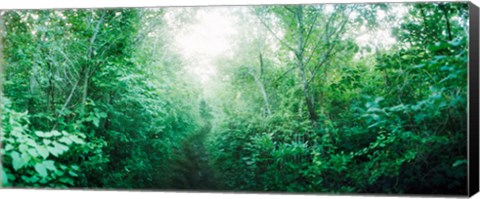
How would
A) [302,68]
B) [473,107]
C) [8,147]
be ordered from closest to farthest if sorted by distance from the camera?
1. [473,107]
2. [302,68]
3. [8,147]

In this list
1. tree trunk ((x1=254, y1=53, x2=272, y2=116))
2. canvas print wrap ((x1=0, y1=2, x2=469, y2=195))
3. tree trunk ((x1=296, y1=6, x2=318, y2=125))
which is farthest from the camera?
tree trunk ((x1=254, y1=53, x2=272, y2=116))

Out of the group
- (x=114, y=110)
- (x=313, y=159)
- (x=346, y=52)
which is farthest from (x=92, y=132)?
(x=346, y=52)

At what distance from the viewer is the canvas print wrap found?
4.98 meters

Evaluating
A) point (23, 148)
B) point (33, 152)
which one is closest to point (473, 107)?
point (33, 152)

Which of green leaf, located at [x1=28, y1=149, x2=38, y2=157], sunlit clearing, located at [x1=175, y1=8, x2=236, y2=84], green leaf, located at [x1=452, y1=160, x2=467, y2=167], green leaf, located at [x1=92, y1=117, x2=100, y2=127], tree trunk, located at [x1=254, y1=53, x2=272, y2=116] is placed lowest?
green leaf, located at [x1=28, y1=149, x2=38, y2=157]

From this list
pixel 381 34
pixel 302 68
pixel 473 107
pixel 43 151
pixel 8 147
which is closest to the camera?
pixel 473 107

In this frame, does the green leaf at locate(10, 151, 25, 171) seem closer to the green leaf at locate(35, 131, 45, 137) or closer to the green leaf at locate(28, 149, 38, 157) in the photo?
the green leaf at locate(28, 149, 38, 157)

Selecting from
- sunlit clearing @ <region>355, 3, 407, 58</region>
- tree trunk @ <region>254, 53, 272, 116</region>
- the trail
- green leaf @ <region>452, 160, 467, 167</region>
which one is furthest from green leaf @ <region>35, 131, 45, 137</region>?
green leaf @ <region>452, 160, 467, 167</region>

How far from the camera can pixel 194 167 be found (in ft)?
17.9

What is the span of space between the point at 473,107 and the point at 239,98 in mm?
2079

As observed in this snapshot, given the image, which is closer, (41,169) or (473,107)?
(473,107)

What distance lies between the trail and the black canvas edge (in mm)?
Answer: 2334

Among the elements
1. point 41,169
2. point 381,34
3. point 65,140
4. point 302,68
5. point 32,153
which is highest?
point 381,34

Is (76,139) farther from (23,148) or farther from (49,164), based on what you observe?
(23,148)
